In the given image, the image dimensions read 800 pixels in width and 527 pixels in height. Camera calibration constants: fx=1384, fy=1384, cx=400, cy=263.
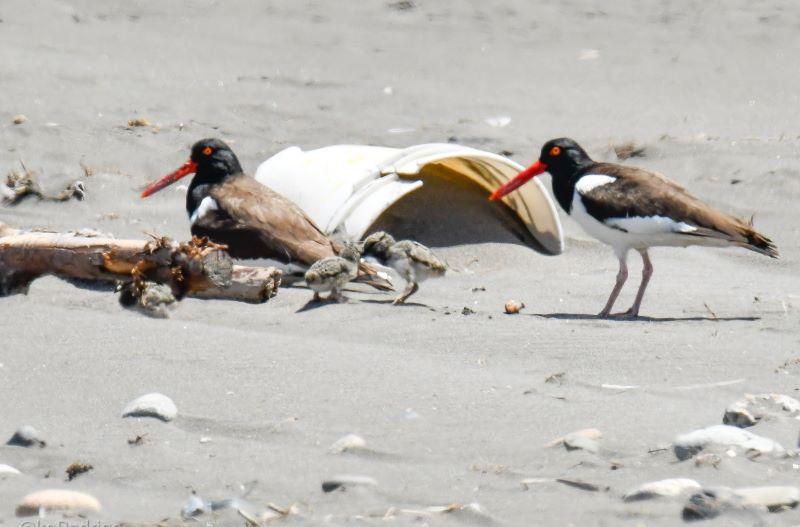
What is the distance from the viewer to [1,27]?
42.3 ft

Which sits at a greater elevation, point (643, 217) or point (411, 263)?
point (643, 217)

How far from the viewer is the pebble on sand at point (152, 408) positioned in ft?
15.2

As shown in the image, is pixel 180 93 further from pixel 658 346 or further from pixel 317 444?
pixel 317 444

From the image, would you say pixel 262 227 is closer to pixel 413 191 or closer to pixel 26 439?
pixel 413 191

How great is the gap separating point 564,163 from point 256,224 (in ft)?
5.82

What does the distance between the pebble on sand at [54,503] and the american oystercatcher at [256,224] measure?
346 cm

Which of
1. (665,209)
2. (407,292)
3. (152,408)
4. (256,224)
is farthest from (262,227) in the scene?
(152,408)

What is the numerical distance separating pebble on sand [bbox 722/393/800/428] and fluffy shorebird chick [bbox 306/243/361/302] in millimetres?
2481

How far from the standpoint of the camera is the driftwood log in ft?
21.1

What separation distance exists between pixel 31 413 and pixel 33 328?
3.71ft

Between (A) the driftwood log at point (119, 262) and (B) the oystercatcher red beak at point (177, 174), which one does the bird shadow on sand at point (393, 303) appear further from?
A: (B) the oystercatcher red beak at point (177, 174)

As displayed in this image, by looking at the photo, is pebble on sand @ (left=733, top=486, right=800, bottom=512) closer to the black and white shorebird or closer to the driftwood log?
the black and white shorebird

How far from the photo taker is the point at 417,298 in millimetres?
7160

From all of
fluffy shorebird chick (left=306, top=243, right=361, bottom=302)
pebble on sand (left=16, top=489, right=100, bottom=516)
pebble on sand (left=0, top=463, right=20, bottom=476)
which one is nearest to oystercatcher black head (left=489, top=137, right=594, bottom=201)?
fluffy shorebird chick (left=306, top=243, right=361, bottom=302)
